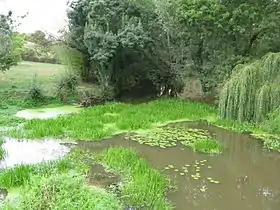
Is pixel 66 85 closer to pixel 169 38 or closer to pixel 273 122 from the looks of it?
pixel 169 38

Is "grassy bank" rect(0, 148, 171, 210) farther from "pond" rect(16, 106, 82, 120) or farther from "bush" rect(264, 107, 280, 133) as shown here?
"pond" rect(16, 106, 82, 120)

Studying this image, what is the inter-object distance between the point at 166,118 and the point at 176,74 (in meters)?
3.79

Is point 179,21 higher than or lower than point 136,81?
higher

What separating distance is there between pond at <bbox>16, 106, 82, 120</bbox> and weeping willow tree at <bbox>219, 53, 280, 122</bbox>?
5.01 meters

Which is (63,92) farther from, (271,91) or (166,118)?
(271,91)

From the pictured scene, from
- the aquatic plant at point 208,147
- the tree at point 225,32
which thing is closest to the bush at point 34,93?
the tree at point 225,32

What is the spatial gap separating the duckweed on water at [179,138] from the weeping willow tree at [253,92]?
4.19 ft

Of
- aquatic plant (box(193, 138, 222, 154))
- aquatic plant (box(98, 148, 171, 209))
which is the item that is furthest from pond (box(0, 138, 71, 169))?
aquatic plant (box(193, 138, 222, 154))

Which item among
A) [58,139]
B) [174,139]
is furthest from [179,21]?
[58,139]

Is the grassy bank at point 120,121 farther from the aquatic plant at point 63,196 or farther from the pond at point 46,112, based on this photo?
the aquatic plant at point 63,196

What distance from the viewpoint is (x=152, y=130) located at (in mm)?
10039

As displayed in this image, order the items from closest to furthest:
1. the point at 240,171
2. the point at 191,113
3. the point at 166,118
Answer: the point at 240,171
the point at 166,118
the point at 191,113

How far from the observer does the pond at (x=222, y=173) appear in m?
5.70

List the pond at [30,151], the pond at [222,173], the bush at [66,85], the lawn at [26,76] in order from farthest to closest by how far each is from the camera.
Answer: the lawn at [26,76]
the bush at [66,85]
the pond at [30,151]
the pond at [222,173]
